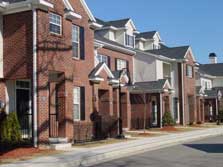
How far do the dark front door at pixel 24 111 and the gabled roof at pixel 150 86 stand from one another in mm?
15025

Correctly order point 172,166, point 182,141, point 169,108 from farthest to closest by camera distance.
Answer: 1. point 169,108
2. point 182,141
3. point 172,166

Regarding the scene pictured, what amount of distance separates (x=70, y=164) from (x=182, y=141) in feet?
35.1

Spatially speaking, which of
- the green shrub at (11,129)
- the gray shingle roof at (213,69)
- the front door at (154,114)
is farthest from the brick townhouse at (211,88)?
the green shrub at (11,129)

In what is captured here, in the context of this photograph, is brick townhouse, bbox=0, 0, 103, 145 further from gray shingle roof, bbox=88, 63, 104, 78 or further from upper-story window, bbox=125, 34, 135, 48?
upper-story window, bbox=125, 34, 135, 48

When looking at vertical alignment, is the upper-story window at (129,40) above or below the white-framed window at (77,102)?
above

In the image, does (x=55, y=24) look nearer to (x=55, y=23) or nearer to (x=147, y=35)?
(x=55, y=23)

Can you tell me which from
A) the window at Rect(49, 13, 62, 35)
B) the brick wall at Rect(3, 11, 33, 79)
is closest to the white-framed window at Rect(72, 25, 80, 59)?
the window at Rect(49, 13, 62, 35)

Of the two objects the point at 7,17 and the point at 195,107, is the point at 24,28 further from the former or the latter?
the point at 195,107

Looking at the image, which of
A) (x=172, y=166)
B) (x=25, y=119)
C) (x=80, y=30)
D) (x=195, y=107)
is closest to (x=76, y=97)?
(x=80, y=30)

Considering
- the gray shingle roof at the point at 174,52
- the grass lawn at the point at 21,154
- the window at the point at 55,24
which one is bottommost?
the grass lawn at the point at 21,154

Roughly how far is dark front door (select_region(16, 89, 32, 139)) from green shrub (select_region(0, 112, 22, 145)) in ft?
2.40

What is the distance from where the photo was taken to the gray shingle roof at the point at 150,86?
36.5m

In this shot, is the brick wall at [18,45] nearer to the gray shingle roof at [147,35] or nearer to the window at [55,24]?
the window at [55,24]

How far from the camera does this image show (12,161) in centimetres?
1555
